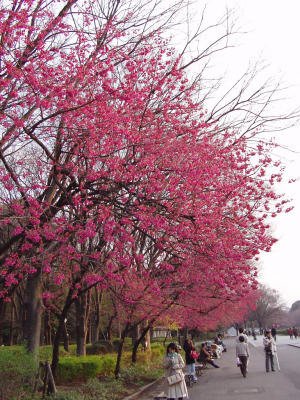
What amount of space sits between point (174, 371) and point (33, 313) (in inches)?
179

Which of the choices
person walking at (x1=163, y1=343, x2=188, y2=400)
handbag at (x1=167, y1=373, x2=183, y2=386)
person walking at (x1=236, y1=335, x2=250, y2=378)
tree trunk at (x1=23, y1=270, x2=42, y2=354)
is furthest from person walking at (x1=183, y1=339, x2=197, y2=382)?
tree trunk at (x1=23, y1=270, x2=42, y2=354)

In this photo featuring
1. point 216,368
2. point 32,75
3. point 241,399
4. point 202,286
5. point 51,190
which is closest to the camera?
point 32,75

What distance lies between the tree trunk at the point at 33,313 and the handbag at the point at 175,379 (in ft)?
13.4

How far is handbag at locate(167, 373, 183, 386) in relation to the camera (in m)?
9.44

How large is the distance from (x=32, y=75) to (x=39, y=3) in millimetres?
2401

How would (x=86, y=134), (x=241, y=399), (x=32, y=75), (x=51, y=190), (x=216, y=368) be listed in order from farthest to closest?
1. (x=216, y=368)
2. (x=51, y=190)
3. (x=241, y=399)
4. (x=86, y=134)
5. (x=32, y=75)

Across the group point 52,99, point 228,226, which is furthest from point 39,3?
point 228,226

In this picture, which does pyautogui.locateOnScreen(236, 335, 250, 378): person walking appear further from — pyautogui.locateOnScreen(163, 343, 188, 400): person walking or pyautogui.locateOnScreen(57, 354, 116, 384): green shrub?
pyautogui.locateOnScreen(163, 343, 188, 400): person walking

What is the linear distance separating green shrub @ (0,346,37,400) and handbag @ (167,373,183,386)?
3.16 metres

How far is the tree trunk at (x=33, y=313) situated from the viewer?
1137cm

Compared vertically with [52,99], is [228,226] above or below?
below

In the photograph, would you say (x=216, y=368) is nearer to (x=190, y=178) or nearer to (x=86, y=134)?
(x=190, y=178)

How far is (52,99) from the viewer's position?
8156 millimetres

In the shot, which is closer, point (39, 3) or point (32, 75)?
point (32, 75)
